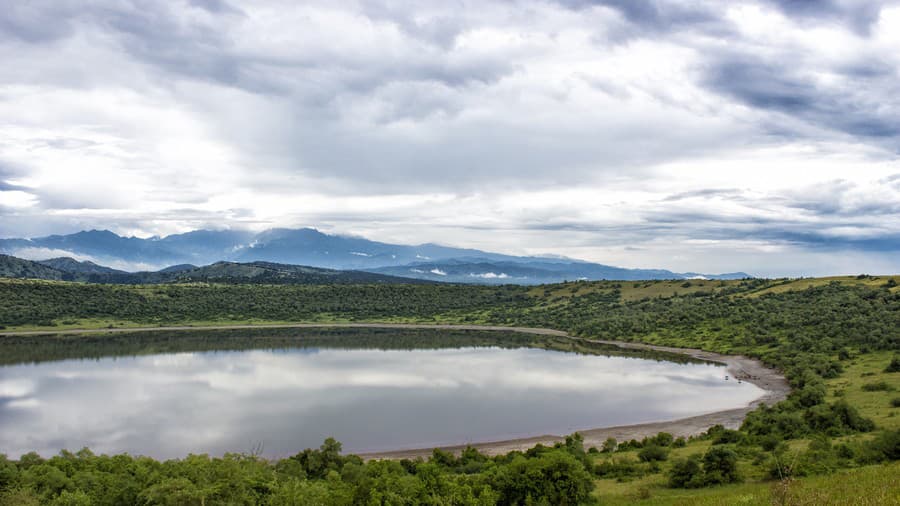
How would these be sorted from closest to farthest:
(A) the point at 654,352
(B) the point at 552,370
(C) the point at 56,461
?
(C) the point at 56,461 < (B) the point at 552,370 < (A) the point at 654,352

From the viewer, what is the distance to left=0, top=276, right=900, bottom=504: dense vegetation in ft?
65.8

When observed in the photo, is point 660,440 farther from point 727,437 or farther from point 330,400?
point 330,400

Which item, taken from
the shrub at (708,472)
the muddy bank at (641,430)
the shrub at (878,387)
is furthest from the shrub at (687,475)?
the shrub at (878,387)

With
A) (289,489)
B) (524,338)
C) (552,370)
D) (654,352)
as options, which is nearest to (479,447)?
(289,489)

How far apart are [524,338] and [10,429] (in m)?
90.8

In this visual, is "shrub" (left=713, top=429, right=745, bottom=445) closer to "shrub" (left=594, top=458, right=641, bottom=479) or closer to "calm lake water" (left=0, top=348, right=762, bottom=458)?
"shrub" (left=594, top=458, right=641, bottom=479)

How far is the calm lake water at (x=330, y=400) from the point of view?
43375 millimetres

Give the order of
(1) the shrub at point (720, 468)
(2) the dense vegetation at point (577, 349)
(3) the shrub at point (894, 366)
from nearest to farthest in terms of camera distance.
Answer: (2) the dense vegetation at point (577, 349) → (1) the shrub at point (720, 468) → (3) the shrub at point (894, 366)

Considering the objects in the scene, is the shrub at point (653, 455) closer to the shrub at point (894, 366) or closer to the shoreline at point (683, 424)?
the shoreline at point (683, 424)

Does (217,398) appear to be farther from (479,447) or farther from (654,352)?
(654,352)

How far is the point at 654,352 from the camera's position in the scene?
303 ft

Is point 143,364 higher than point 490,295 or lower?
lower

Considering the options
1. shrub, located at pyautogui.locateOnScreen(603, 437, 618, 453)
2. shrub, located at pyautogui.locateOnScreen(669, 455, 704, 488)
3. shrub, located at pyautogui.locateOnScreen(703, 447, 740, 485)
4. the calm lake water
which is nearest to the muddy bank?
the calm lake water

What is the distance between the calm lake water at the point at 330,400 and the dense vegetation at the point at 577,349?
11.0m
